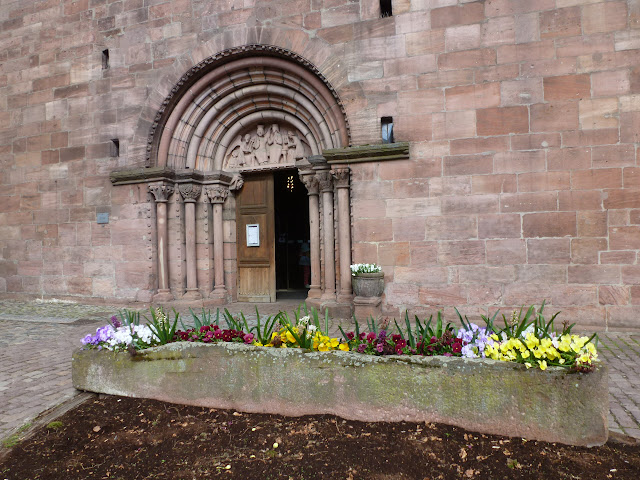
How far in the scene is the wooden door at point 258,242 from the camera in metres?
7.93

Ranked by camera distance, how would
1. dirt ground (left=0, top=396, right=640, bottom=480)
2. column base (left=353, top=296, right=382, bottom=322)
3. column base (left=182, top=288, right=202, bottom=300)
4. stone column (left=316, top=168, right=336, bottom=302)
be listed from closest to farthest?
dirt ground (left=0, top=396, right=640, bottom=480), column base (left=353, top=296, right=382, bottom=322), stone column (left=316, top=168, right=336, bottom=302), column base (left=182, top=288, right=202, bottom=300)

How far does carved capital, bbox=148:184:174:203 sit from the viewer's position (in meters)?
7.33

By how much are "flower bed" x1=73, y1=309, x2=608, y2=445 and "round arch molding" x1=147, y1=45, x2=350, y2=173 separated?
4516 millimetres

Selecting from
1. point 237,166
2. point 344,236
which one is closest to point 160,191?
point 237,166

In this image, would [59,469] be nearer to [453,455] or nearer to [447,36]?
[453,455]

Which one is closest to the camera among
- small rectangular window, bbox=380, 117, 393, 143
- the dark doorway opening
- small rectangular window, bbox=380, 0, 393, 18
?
small rectangular window, bbox=380, 117, 393, 143

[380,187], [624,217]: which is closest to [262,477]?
[380,187]

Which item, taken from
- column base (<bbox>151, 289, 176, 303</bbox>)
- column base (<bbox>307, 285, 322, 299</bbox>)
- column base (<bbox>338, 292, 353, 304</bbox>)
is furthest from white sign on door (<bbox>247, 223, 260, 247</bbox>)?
column base (<bbox>338, 292, 353, 304</bbox>)

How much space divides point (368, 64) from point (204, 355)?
16.5 feet

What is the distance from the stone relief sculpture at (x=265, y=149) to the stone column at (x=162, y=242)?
133cm

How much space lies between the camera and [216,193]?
25.3 ft

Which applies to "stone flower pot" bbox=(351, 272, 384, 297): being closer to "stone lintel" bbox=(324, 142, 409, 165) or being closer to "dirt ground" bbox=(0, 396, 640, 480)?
"stone lintel" bbox=(324, 142, 409, 165)

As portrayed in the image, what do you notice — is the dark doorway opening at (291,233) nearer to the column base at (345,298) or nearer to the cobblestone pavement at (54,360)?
the cobblestone pavement at (54,360)

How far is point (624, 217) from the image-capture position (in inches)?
206
